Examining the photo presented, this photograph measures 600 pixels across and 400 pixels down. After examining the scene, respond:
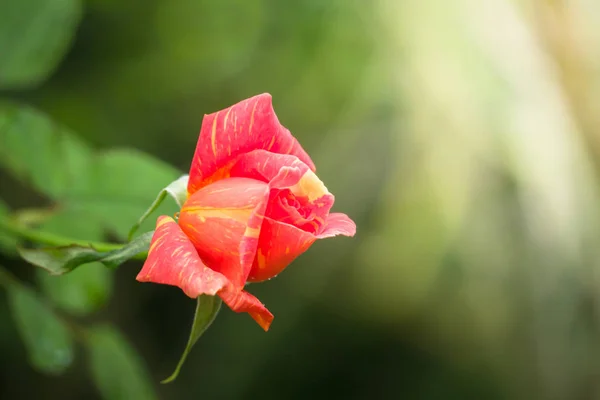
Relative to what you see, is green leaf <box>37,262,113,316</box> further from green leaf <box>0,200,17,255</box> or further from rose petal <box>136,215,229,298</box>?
rose petal <box>136,215,229,298</box>

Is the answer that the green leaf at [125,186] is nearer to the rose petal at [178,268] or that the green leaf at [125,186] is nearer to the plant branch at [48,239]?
the plant branch at [48,239]

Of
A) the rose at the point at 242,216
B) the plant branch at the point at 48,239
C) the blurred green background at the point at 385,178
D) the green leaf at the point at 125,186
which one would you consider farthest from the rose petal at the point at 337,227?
the blurred green background at the point at 385,178

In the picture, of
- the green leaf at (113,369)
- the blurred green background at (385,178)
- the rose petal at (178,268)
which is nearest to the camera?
the rose petal at (178,268)

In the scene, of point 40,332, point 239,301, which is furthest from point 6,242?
point 239,301

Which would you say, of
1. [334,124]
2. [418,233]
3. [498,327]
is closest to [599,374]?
[498,327]

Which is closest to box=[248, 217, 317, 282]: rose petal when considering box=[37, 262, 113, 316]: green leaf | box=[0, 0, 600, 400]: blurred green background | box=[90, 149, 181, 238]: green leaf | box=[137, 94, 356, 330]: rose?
box=[137, 94, 356, 330]: rose

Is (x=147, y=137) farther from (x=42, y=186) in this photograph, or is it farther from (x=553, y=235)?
(x=553, y=235)
